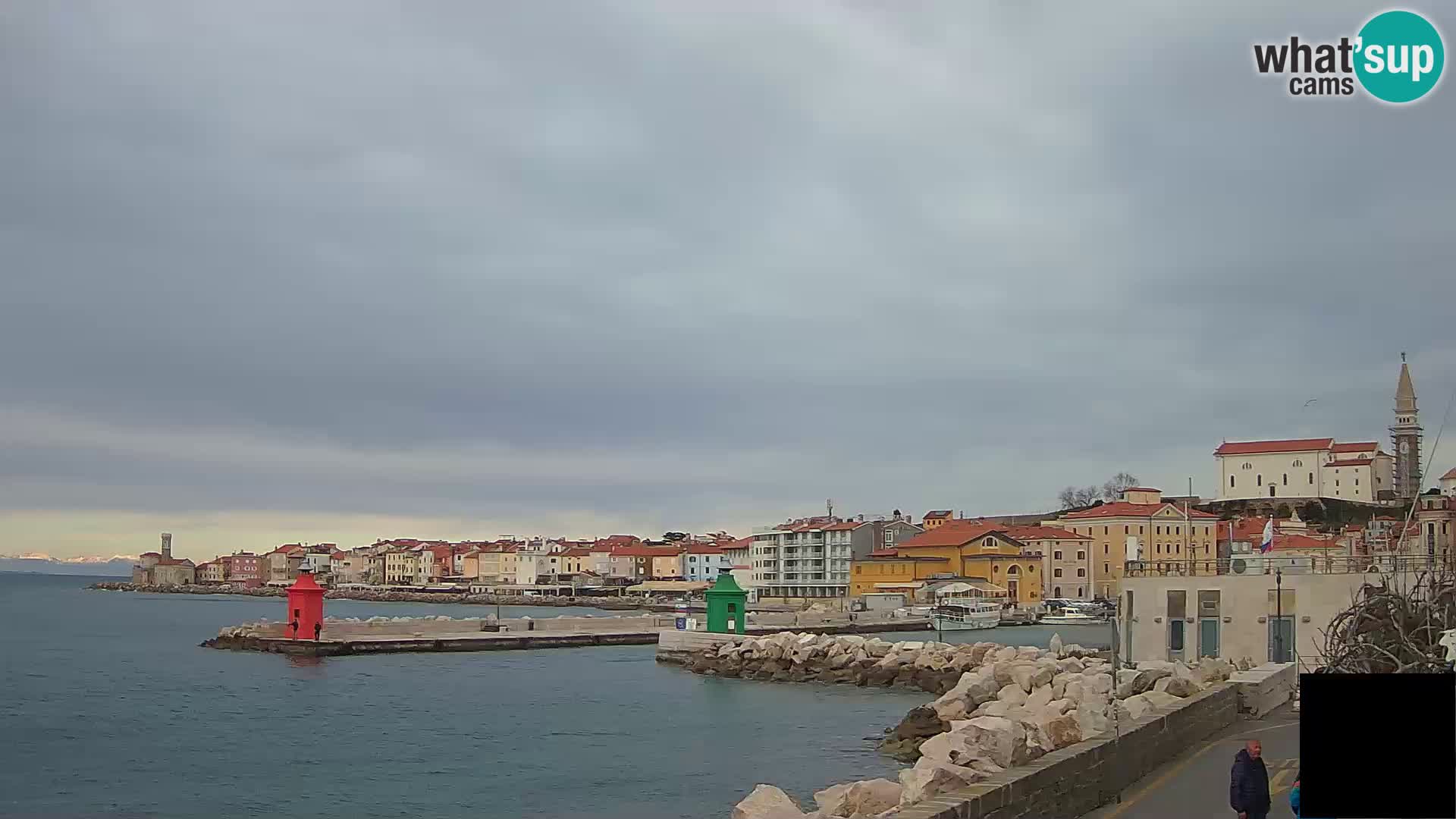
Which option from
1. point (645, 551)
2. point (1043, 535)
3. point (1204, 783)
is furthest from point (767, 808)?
point (645, 551)

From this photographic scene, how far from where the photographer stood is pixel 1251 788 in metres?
9.02

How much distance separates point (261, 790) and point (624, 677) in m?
22.4

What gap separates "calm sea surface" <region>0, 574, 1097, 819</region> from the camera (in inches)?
840

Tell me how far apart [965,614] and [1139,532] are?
30067 millimetres

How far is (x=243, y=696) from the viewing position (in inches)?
1468

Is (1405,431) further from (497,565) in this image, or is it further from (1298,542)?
(497,565)

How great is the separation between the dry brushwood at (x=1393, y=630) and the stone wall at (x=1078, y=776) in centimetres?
203

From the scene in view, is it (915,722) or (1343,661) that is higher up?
(1343,661)

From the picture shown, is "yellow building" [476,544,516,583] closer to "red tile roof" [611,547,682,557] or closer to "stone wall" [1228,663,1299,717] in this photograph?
"red tile roof" [611,547,682,557]

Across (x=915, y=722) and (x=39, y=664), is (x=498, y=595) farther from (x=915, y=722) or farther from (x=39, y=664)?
(x=915, y=722)

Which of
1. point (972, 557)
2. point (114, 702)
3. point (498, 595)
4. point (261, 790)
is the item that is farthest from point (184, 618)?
point (261, 790)

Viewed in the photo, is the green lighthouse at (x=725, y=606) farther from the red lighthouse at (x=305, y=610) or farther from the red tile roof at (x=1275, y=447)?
the red tile roof at (x=1275, y=447)

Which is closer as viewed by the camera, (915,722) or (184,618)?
(915,722)

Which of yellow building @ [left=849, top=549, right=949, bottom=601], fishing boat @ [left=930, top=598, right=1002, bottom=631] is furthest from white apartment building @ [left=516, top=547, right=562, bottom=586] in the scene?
fishing boat @ [left=930, top=598, right=1002, bottom=631]
